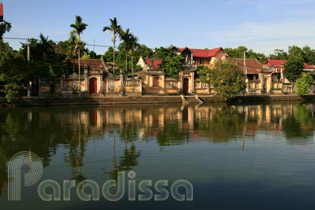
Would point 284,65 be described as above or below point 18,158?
above

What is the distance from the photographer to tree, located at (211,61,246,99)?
4291 cm

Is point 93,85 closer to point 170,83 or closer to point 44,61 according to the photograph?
point 44,61

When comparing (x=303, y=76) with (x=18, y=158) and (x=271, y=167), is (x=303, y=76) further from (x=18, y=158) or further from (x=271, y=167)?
(x=18, y=158)

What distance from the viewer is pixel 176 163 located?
427 inches

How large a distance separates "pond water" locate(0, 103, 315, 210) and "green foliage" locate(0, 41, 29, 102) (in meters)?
15.1

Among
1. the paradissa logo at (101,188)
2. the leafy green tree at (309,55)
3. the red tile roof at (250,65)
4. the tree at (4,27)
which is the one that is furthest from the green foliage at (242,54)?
the paradissa logo at (101,188)

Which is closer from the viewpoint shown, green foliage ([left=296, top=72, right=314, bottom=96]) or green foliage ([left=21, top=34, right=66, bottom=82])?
green foliage ([left=21, top=34, right=66, bottom=82])

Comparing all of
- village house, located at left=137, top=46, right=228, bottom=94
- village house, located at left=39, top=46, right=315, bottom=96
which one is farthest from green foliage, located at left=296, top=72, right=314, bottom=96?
village house, located at left=137, top=46, right=228, bottom=94

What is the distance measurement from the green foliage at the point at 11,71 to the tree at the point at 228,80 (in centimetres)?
2551

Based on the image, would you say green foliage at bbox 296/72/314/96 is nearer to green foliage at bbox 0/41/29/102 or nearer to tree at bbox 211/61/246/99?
tree at bbox 211/61/246/99

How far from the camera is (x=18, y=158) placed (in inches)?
453

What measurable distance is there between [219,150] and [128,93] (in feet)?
100

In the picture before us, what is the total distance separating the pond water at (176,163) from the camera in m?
7.66

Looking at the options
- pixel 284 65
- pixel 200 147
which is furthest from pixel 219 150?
pixel 284 65
